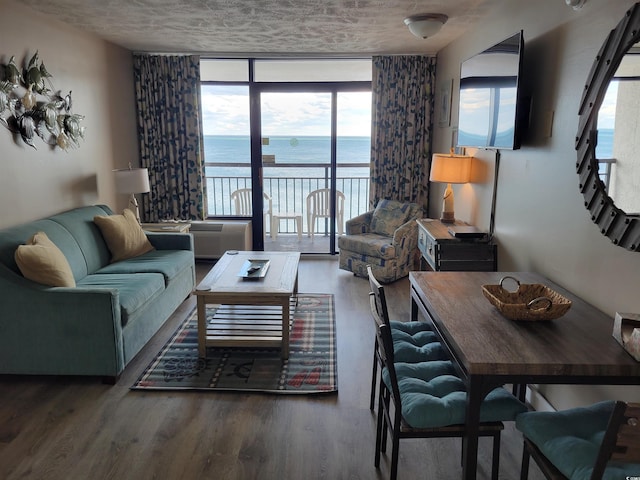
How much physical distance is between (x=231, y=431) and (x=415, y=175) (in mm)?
4088

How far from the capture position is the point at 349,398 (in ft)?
9.27

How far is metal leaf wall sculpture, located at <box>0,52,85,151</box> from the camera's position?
134 inches

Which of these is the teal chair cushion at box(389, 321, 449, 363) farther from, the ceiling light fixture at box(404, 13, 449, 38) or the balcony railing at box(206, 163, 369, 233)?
the balcony railing at box(206, 163, 369, 233)

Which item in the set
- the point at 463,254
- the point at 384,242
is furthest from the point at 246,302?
the point at 384,242

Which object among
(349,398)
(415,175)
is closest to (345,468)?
(349,398)

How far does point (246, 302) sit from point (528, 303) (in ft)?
6.15

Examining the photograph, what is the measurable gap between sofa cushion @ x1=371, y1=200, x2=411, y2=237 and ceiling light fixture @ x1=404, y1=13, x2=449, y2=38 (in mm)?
2035

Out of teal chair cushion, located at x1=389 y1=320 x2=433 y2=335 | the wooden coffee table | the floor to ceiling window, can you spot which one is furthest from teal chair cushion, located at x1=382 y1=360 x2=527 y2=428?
the floor to ceiling window

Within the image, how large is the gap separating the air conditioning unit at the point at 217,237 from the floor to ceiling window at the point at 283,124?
17.4 inches

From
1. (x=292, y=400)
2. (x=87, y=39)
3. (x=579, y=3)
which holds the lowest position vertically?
(x=292, y=400)

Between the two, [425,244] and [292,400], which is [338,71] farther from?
[292,400]

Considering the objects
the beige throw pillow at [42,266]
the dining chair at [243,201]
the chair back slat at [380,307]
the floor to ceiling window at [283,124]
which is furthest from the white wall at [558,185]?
the dining chair at [243,201]

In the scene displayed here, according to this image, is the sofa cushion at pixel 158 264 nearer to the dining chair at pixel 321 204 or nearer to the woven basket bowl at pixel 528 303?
the dining chair at pixel 321 204

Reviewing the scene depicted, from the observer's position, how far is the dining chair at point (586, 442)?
1180 mm
